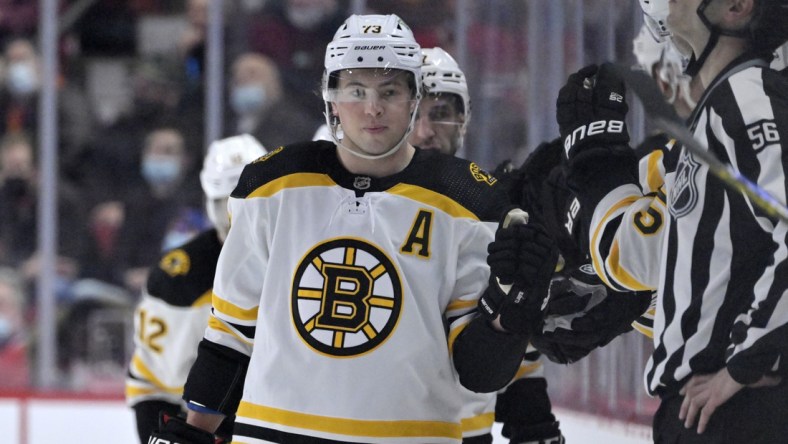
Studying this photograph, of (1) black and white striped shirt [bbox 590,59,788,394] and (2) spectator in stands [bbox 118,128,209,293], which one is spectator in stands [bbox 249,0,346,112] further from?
(1) black and white striped shirt [bbox 590,59,788,394]

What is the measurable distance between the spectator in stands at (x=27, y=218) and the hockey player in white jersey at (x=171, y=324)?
218 centimetres

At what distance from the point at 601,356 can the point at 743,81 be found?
133 centimetres

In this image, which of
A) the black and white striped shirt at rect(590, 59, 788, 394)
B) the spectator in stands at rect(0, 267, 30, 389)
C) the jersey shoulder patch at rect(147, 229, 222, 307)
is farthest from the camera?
the spectator in stands at rect(0, 267, 30, 389)

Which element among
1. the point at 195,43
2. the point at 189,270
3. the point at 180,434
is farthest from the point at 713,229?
the point at 195,43

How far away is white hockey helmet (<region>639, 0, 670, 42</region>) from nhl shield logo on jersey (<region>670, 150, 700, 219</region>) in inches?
9.0

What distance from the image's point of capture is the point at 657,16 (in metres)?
2.03

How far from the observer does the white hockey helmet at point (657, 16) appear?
200 centimetres

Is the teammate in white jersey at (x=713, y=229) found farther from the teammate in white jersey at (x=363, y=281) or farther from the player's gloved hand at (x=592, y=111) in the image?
the teammate in white jersey at (x=363, y=281)

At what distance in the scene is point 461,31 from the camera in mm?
4656

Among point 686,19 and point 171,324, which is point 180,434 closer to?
point 686,19

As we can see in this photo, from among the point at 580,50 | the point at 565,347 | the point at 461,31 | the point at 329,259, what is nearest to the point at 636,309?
the point at 565,347

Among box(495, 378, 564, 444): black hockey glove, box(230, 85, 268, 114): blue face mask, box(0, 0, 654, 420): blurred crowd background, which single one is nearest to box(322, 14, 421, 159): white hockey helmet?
box(495, 378, 564, 444): black hockey glove

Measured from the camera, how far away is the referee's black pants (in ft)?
5.47

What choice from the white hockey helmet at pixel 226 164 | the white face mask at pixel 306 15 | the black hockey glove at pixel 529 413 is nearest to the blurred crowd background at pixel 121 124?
the white face mask at pixel 306 15
